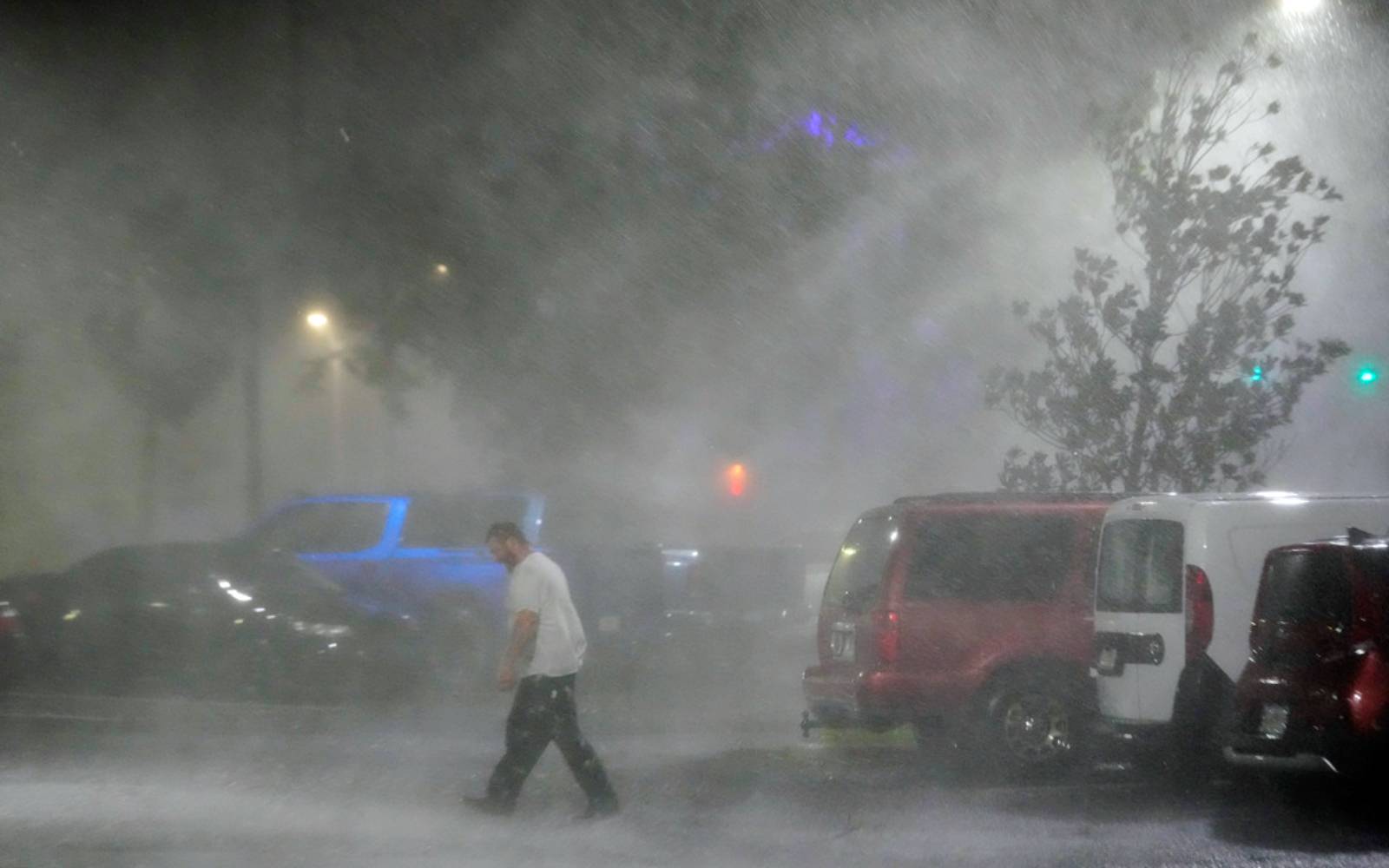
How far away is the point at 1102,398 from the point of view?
11.1 metres

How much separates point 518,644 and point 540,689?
236mm

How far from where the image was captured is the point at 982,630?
7875 millimetres

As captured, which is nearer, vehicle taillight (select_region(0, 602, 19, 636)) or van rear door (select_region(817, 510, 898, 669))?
van rear door (select_region(817, 510, 898, 669))

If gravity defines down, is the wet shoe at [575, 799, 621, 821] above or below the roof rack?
below

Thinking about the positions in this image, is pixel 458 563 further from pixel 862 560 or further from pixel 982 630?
pixel 982 630

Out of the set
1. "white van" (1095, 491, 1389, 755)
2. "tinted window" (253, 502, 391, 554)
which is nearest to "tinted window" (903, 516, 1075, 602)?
"white van" (1095, 491, 1389, 755)

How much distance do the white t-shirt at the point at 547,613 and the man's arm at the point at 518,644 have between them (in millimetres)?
29

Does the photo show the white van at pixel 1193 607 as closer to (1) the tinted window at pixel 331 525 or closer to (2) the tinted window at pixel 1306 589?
(2) the tinted window at pixel 1306 589

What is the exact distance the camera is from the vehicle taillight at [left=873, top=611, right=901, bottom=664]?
25.6 ft

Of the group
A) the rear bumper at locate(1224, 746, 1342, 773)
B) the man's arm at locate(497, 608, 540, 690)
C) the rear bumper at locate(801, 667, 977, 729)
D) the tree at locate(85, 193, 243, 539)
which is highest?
the tree at locate(85, 193, 243, 539)

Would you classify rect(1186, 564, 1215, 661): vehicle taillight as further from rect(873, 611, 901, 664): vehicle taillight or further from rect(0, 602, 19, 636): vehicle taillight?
rect(0, 602, 19, 636): vehicle taillight

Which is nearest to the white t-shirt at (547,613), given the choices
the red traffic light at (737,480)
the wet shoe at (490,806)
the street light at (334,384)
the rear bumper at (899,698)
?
the wet shoe at (490,806)

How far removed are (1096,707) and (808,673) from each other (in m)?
1.68

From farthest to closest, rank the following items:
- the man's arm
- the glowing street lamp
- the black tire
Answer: the glowing street lamp → the black tire → the man's arm
